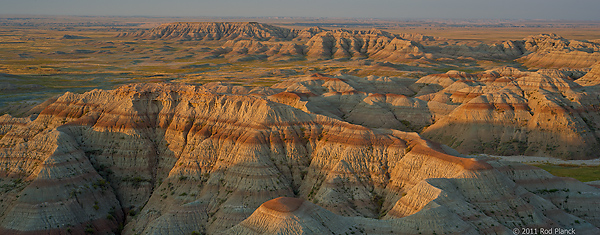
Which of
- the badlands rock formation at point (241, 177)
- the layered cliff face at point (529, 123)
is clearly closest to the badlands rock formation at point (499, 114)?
the layered cliff face at point (529, 123)

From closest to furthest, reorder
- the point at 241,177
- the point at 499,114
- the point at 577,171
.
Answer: the point at 241,177 < the point at 577,171 < the point at 499,114

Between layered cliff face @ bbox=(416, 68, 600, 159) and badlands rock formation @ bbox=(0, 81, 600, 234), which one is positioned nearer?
badlands rock formation @ bbox=(0, 81, 600, 234)

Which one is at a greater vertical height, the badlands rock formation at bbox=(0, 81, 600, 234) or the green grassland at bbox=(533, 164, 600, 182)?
the badlands rock formation at bbox=(0, 81, 600, 234)

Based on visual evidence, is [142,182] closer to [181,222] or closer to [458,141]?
[181,222]

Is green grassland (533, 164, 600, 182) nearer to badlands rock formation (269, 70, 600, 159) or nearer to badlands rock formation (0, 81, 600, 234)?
badlands rock formation (269, 70, 600, 159)

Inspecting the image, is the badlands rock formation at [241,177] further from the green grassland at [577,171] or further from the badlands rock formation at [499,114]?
the badlands rock formation at [499,114]

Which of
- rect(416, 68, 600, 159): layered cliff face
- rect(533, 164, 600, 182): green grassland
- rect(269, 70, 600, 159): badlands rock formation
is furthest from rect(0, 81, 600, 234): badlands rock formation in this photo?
rect(416, 68, 600, 159): layered cliff face

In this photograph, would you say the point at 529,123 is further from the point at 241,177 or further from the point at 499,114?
the point at 241,177

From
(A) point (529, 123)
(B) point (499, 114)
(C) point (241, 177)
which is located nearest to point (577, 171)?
(A) point (529, 123)
